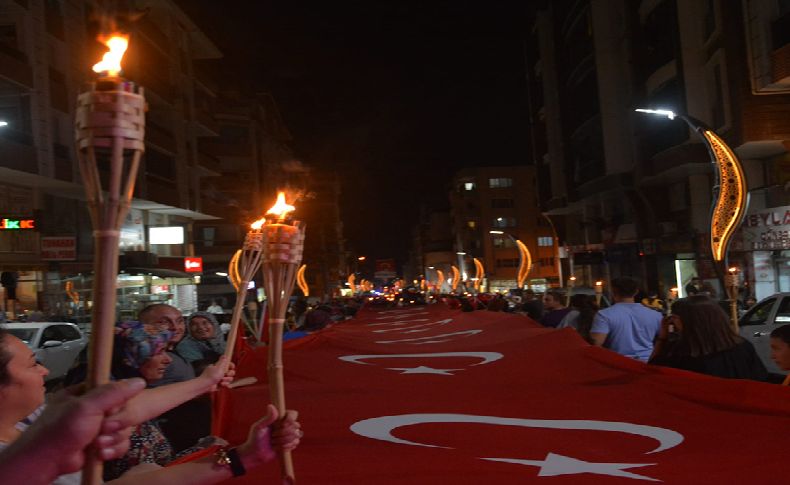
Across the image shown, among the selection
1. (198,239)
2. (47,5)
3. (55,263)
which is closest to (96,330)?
(55,263)

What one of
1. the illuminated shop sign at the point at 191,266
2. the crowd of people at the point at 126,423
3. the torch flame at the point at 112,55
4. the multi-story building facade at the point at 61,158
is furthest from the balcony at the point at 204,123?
the torch flame at the point at 112,55

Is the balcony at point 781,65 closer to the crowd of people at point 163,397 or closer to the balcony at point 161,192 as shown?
the crowd of people at point 163,397

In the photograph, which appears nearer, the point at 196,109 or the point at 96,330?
the point at 96,330

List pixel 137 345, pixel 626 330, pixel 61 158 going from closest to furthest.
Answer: pixel 137 345
pixel 626 330
pixel 61 158

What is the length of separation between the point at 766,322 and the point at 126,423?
12.9m

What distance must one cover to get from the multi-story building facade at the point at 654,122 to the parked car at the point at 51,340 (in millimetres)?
20504

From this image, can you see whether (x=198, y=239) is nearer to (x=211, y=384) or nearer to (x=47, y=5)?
(x=47, y=5)

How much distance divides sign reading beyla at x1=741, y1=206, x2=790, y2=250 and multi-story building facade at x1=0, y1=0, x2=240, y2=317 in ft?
66.9

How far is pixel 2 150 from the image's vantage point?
22.2 m

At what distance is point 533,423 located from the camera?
452 cm

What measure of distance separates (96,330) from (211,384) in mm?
1348

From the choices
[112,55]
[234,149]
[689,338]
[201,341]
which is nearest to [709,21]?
[201,341]

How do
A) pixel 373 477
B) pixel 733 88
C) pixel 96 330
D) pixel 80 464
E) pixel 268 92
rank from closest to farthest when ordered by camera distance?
pixel 80 464 < pixel 96 330 < pixel 373 477 < pixel 733 88 < pixel 268 92

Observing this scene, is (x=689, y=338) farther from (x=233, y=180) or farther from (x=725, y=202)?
(x=233, y=180)
